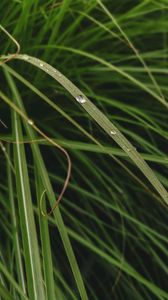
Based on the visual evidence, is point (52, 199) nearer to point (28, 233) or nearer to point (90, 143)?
point (28, 233)

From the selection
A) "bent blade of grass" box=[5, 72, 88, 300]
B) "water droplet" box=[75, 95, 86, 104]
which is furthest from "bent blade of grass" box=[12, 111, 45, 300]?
"water droplet" box=[75, 95, 86, 104]

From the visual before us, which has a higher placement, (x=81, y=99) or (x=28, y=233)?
(x=81, y=99)

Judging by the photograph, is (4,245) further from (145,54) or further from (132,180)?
(145,54)

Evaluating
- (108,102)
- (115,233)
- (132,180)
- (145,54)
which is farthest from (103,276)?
(145,54)

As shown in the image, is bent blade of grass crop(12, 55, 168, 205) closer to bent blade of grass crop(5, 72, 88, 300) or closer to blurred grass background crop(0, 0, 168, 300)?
bent blade of grass crop(5, 72, 88, 300)

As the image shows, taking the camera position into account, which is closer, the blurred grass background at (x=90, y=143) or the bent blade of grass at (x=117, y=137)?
the bent blade of grass at (x=117, y=137)

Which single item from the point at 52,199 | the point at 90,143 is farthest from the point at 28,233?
the point at 90,143

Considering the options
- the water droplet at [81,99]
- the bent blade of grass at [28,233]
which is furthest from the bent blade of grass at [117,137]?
the bent blade of grass at [28,233]

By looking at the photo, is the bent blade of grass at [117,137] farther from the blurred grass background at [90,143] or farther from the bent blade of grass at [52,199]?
the blurred grass background at [90,143]

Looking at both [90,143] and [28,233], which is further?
[90,143]
